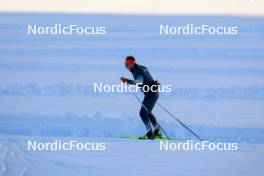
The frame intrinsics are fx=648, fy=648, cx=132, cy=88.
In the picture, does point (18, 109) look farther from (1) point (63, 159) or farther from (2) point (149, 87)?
(2) point (149, 87)

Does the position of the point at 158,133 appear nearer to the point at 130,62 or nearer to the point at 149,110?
the point at 149,110

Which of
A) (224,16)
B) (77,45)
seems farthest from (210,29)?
(77,45)

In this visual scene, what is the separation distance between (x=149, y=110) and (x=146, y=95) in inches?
3.4

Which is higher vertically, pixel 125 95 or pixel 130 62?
pixel 130 62

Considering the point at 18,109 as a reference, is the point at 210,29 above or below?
above

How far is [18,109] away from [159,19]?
3.05ft

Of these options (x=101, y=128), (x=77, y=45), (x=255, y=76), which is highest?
(x=77, y=45)

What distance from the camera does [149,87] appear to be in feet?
11.8

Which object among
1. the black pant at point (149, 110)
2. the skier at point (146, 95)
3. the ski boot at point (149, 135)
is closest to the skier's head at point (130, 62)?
the skier at point (146, 95)

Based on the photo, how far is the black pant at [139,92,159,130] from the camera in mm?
3584

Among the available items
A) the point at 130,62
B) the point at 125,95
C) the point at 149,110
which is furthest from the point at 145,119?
the point at 130,62

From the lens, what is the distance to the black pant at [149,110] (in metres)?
3.58

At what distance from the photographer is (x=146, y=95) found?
3.60 m

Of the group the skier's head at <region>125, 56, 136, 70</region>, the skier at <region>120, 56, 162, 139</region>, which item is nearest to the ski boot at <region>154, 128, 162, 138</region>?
the skier at <region>120, 56, 162, 139</region>
